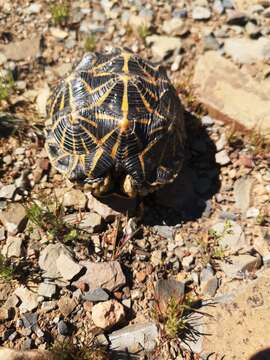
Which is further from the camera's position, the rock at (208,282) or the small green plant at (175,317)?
the rock at (208,282)

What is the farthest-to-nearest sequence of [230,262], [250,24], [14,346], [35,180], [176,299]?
[250,24]
[35,180]
[230,262]
[176,299]
[14,346]

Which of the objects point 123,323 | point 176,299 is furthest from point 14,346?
point 176,299

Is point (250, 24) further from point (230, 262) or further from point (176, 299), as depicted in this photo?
Answer: point (176, 299)

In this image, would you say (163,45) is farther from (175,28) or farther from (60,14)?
(60,14)

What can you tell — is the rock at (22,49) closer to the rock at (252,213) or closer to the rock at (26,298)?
the rock at (26,298)

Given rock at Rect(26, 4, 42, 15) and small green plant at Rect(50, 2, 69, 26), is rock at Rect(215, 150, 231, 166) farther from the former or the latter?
rock at Rect(26, 4, 42, 15)

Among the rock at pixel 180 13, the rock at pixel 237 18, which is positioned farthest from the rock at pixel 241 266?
the rock at pixel 180 13
